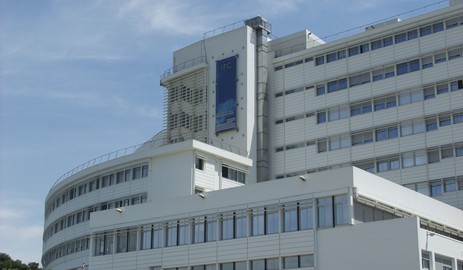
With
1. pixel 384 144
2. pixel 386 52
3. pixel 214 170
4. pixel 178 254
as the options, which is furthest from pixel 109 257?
pixel 386 52

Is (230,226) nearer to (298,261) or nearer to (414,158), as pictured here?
(298,261)

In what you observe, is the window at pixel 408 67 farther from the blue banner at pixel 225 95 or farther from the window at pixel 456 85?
the blue banner at pixel 225 95

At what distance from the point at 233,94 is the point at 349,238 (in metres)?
29.8

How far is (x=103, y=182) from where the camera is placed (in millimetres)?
70000

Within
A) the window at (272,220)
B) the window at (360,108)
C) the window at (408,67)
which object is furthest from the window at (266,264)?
the window at (408,67)

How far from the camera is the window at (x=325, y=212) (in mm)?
44344

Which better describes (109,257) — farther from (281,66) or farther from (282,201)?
(281,66)

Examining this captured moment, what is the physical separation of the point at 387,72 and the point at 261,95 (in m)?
12.3

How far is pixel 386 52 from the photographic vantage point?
65.4 meters

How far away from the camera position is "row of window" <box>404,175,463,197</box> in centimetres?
5919

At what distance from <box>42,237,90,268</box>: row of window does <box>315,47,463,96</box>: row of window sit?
26066 millimetres

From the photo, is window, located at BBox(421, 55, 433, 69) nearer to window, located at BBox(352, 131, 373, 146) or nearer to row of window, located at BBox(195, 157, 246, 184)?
window, located at BBox(352, 131, 373, 146)

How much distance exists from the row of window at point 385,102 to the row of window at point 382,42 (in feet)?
15.6

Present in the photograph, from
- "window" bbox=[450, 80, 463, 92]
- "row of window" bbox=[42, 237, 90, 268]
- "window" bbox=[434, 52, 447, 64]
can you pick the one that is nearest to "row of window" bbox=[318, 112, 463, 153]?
"window" bbox=[450, 80, 463, 92]
